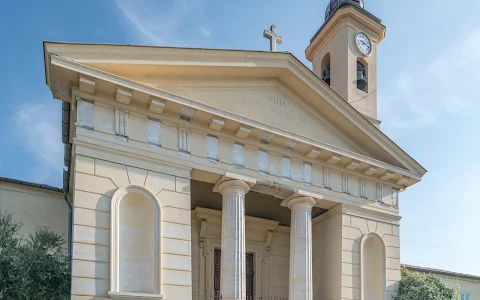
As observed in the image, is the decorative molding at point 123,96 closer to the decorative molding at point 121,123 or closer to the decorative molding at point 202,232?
the decorative molding at point 121,123

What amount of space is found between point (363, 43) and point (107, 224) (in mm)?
14048

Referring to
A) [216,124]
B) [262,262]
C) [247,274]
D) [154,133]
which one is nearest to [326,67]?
[262,262]

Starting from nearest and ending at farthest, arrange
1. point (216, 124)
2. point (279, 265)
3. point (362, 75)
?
point (216, 124), point (279, 265), point (362, 75)

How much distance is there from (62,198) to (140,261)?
18.2ft

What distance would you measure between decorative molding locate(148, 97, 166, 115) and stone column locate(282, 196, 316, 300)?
16.3ft

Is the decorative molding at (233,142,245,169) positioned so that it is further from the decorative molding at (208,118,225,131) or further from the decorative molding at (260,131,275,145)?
the decorative molding at (208,118,225,131)

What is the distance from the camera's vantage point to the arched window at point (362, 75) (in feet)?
69.5

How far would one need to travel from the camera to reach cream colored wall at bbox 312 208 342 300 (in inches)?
640

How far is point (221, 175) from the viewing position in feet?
47.2

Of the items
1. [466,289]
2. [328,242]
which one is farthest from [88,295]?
[466,289]

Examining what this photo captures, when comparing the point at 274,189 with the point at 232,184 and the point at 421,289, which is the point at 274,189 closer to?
the point at 232,184

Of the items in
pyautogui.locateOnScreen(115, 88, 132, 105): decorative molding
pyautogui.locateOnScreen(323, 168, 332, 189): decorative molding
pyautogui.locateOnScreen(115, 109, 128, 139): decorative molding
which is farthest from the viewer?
pyautogui.locateOnScreen(323, 168, 332, 189): decorative molding

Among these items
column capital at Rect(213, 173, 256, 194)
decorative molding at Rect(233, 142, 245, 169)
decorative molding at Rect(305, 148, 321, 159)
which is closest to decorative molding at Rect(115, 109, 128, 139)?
column capital at Rect(213, 173, 256, 194)

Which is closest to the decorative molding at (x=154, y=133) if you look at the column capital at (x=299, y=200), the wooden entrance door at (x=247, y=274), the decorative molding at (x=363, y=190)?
the column capital at (x=299, y=200)
